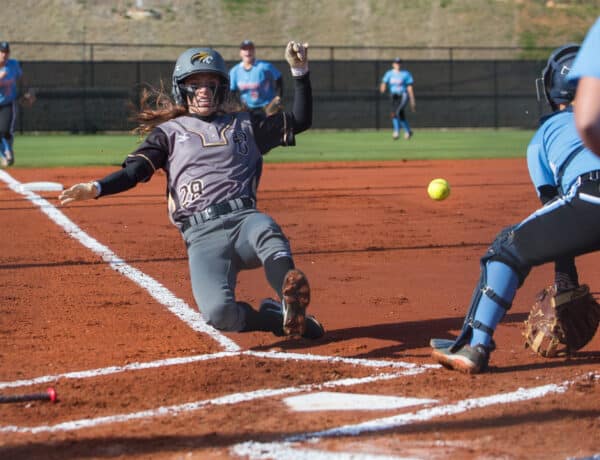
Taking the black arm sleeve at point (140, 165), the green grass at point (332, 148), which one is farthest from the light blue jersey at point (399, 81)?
the black arm sleeve at point (140, 165)

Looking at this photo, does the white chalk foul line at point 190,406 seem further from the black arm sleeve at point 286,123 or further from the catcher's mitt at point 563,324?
the black arm sleeve at point 286,123

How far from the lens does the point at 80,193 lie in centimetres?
545

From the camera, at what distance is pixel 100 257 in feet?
28.4

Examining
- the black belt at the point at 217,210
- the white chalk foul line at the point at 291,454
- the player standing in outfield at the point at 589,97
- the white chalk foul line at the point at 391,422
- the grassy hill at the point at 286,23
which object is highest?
the grassy hill at the point at 286,23

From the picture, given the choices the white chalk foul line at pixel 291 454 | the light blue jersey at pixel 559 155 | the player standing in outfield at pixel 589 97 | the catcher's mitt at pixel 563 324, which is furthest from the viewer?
the catcher's mitt at pixel 563 324

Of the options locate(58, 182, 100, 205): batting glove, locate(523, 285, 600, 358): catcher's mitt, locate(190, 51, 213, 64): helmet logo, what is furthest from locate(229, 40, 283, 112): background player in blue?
locate(523, 285, 600, 358): catcher's mitt

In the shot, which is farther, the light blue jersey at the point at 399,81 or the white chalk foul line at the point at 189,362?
the light blue jersey at the point at 399,81

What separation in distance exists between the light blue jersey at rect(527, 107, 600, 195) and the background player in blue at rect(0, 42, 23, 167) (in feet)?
45.8

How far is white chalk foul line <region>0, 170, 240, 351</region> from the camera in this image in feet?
19.8

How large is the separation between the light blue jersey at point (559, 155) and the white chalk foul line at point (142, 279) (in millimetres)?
1937

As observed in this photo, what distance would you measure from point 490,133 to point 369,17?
1649 centimetres

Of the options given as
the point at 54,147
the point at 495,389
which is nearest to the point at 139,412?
the point at 495,389

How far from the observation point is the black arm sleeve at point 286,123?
6.14m

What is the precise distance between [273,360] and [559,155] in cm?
181
